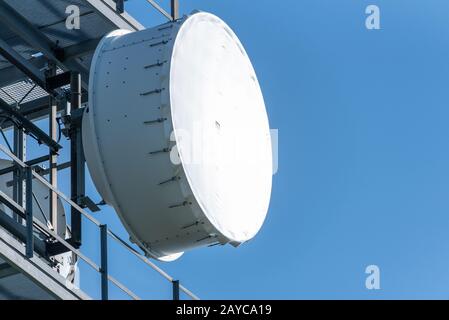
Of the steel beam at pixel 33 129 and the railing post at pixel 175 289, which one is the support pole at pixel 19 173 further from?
the railing post at pixel 175 289

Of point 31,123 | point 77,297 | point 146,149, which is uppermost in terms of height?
point 31,123

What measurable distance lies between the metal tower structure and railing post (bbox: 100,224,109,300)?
1 cm

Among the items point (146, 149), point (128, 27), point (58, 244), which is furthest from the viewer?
point (128, 27)

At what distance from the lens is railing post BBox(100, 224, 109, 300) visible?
2427cm

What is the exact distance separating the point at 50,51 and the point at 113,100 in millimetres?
3710

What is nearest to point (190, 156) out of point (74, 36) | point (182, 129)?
point (182, 129)

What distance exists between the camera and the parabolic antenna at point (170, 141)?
23875mm

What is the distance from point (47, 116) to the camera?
30141 millimetres

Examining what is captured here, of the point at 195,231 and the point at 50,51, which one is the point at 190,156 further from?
the point at 50,51

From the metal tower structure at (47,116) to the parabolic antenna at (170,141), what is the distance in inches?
32.8

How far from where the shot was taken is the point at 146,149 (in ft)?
78.1

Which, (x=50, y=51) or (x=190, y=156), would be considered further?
(x=50, y=51)

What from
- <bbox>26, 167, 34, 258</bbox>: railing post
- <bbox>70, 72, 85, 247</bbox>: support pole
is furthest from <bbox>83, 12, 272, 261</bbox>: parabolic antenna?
<bbox>70, 72, 85, 247</bbox>: support pole

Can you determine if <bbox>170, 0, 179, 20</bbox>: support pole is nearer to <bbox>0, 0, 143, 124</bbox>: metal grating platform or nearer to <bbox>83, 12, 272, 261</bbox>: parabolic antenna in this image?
<bbox>0, 0, 143, 124</bbox>: metal grating platform
